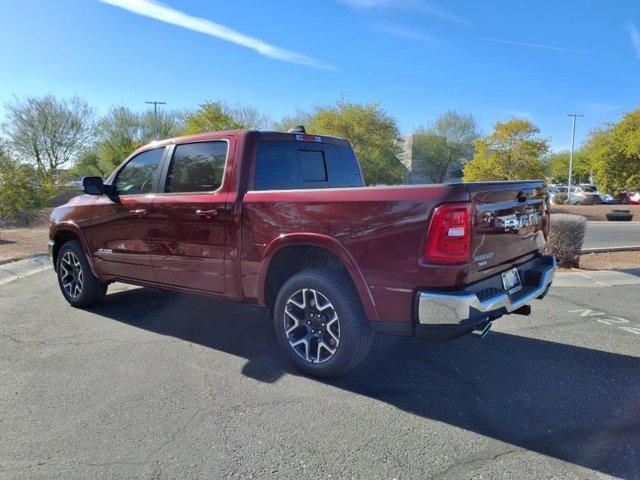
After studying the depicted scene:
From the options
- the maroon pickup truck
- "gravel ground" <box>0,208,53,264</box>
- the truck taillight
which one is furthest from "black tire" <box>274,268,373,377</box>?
"gravel ground" <box>0,208,53,264</box>

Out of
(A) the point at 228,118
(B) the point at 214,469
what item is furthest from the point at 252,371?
(A) the point at 228,118

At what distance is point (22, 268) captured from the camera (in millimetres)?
8883

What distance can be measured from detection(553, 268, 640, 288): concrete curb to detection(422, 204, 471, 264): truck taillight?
487 cm

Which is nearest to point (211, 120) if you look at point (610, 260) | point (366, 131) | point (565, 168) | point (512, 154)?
point (366, 131)

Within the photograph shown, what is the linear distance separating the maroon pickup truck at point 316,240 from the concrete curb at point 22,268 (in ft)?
11.6

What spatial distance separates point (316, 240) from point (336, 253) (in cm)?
19

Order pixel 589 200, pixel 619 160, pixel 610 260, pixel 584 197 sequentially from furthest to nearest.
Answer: pixel 584 197, pixel 589 200, pixel 619 160, pixel 610 260

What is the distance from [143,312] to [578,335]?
4.77 metres

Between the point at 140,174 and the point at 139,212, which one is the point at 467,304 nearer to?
A: the point at 139,212

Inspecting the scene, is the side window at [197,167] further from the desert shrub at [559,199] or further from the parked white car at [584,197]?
the parked white car at [584,197]

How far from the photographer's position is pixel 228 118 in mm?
29062

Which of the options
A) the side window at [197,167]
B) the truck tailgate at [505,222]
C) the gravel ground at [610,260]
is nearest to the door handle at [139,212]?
the side window at [197,167]

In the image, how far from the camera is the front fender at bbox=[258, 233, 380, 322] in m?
3.49

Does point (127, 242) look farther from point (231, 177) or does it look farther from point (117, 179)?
point (231, 177)
